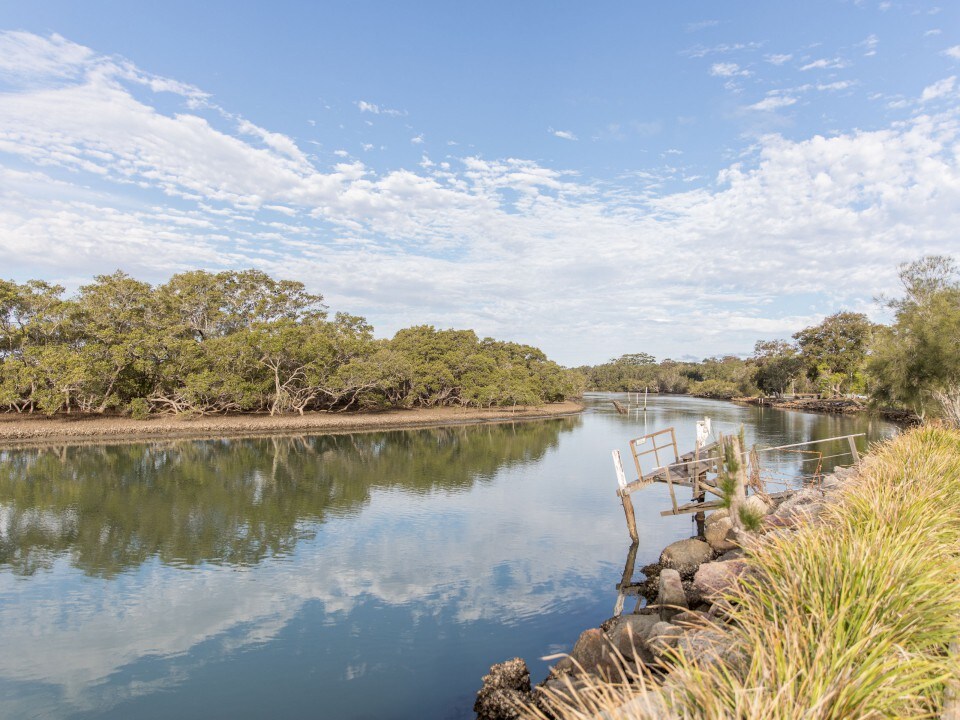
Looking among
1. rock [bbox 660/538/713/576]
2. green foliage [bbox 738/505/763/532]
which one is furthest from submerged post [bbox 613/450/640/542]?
green foliage [bbox 738/505/763/532]

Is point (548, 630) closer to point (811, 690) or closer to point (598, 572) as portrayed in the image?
point (598, 572)

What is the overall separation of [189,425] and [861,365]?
8790cm

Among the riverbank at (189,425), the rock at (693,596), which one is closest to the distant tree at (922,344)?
the rock at (693,596)

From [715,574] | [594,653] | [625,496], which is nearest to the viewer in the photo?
→ [594,653]

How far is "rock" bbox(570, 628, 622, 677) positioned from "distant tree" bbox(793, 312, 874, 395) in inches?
3541

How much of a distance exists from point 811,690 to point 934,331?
37285 mm

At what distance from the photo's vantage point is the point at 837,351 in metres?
87.8

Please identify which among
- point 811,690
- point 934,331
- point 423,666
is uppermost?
point 934,331

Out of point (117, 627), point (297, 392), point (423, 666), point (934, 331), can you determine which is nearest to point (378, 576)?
point (423, 666)

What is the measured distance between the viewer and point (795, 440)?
44.6 m

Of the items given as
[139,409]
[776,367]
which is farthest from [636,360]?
[139,409]

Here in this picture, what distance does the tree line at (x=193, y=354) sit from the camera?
45.9m

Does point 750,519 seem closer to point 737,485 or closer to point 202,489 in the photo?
point 737,485

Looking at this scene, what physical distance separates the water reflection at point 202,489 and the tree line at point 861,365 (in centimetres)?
2408
